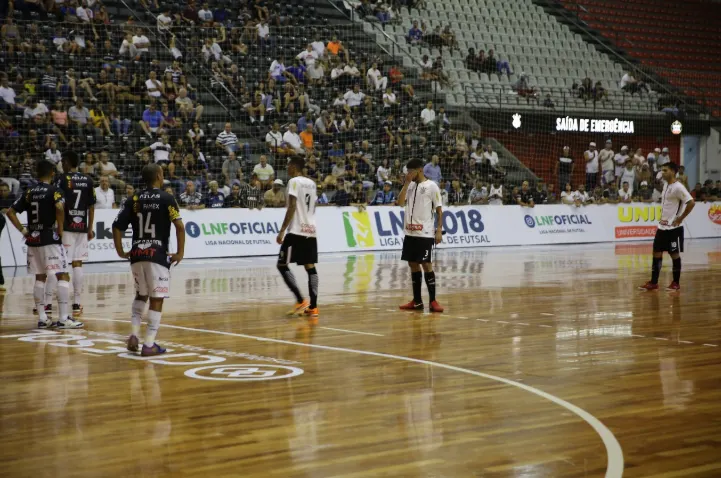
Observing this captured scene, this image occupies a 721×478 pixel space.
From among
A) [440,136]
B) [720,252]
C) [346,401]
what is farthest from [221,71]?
[346,401]

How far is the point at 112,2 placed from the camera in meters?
30.6

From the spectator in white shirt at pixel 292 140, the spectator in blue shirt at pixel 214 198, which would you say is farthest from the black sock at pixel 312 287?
the spectator in white shirt at pixel 292 140

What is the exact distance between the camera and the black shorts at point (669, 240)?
17219 millimetres

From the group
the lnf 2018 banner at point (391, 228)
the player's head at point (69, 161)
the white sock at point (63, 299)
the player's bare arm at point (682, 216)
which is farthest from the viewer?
the lnf 2018 banner at point (391, 228)

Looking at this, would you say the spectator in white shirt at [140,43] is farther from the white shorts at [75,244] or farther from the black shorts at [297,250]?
the black shorts at [297,250]

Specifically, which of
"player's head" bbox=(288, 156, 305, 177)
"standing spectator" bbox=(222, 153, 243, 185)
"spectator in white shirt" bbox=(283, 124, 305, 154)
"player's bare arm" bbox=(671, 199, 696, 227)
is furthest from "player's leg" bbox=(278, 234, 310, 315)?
"spectator in white shirt" bbox=(283, 124, 305, 154)

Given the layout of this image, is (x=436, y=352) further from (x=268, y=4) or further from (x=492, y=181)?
(x=268, y=4)

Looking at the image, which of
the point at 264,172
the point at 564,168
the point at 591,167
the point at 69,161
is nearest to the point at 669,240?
the point at 69,161

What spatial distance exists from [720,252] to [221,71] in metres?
15.2

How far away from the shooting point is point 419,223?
14.1 metres

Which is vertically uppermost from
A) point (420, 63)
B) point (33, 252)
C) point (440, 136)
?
point (420, 63)

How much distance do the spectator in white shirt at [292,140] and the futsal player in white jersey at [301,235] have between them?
15.4 meters

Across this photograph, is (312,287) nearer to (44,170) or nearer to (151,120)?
(44,170)

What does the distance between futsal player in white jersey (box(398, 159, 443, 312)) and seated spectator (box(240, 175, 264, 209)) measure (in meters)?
13.1
